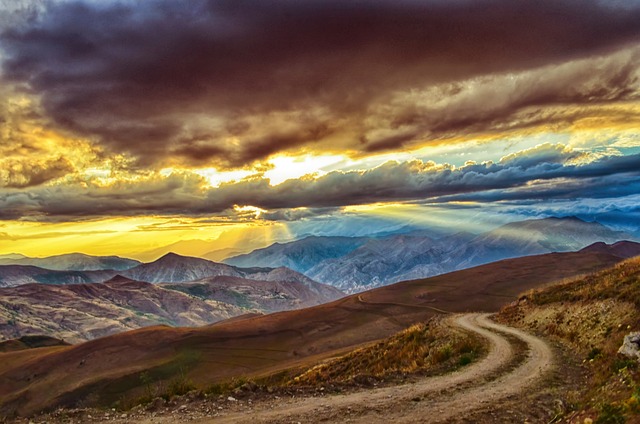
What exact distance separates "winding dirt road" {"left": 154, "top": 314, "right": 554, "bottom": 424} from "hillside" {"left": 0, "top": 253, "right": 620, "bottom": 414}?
7738cm

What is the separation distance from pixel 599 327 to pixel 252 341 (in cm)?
11335

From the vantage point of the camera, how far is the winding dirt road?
14572 millimetres

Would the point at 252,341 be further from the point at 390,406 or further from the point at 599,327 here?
the point at 390,406

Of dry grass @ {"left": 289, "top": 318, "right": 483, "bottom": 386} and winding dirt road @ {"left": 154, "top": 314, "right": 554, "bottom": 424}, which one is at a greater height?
winding dirt road @ {"left": 154, "top": 314, "right": 554, "bottom": 424}

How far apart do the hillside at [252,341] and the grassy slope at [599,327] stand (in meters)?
60.2

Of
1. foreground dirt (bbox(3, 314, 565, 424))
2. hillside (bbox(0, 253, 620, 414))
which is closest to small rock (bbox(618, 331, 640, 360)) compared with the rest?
foreground dirt (bbox(3, 314, 565, 424))

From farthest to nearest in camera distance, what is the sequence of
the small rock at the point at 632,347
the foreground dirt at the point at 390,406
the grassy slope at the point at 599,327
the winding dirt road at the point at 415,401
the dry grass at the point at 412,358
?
the dry grass at the point at 412,358, the small rock at the point at 632,347, the winding dirt road at the point at 415,401, the foreground dirt at the point at 390,406, the grassy slope at the point at 599,327

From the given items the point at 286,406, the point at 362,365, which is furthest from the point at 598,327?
the point at 286,406

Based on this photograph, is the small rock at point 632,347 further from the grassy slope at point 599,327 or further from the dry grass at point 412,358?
the dry grass at point 412,358

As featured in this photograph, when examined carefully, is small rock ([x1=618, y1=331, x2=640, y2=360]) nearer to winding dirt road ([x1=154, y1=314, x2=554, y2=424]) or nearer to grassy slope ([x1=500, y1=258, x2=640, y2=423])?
grassy slope ([x1=500, y1=258, x2=640, y2=423])

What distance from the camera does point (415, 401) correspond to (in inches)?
652

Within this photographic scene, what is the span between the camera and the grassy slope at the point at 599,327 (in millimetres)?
11531

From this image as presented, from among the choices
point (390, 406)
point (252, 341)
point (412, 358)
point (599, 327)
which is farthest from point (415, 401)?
point (252, 341)

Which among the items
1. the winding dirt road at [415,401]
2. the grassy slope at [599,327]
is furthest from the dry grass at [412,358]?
the grassy slope at [599,327]
